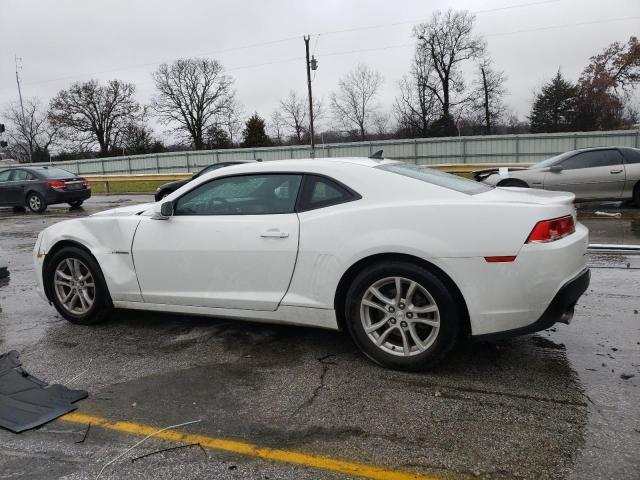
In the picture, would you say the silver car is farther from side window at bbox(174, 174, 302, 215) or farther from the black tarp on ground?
the black tarp on ground

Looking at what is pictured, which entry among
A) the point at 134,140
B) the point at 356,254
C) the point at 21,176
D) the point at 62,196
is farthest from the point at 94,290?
the point at 134,140

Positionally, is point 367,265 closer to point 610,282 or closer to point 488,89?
point 610,282

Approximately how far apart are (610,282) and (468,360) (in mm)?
2866

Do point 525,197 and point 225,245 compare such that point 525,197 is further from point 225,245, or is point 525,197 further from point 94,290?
point 94,290

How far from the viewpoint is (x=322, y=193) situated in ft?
13.0

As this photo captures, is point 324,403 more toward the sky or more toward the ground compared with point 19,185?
more toward the ground

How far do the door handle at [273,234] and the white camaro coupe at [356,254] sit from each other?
11mm

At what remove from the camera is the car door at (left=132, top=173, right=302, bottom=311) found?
13.1 ft

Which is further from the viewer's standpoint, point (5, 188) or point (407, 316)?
point (5, 188)

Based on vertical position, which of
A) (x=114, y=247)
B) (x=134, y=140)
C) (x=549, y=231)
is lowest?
(x=114, y=247)

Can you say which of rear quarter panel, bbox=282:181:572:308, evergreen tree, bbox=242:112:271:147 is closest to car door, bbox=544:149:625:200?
rear quarter panel, bbox=282:181:572:308

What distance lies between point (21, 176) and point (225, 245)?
53.7 ft

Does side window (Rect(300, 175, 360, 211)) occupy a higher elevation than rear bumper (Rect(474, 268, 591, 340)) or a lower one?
higher

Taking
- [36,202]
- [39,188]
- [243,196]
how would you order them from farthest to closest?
[36,202], [39,188], [243,196]
